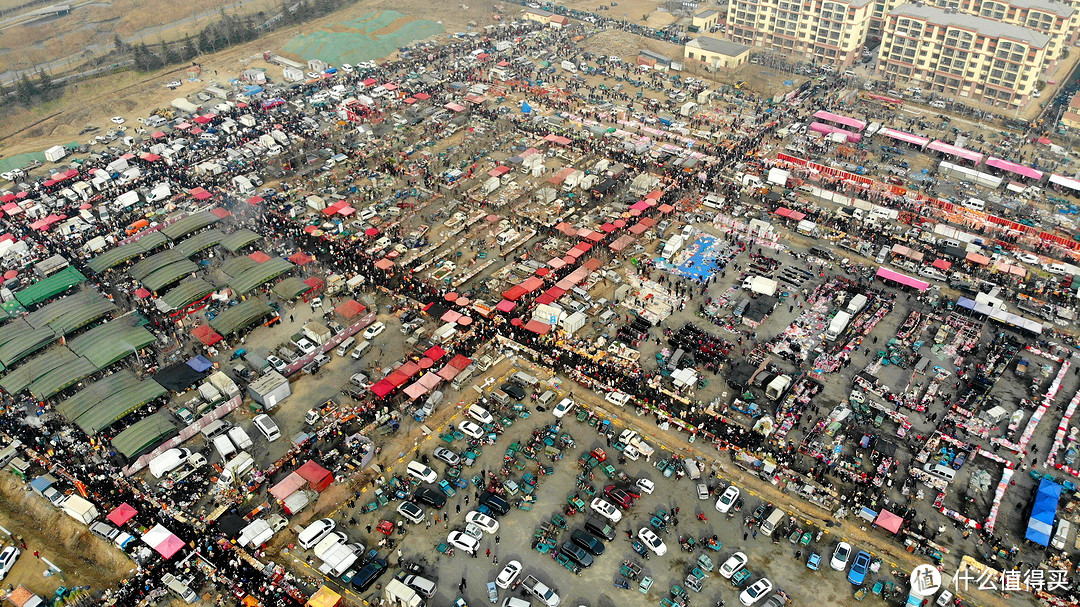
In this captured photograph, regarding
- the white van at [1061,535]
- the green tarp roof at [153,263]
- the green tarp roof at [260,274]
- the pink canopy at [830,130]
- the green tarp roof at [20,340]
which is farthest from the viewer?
the pink canopy at [830,130]

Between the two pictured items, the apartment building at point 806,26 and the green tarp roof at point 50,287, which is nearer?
the green tarp roof at point 50,287

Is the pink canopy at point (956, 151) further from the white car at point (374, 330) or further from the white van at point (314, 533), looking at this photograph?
the white van at point (314, 533)

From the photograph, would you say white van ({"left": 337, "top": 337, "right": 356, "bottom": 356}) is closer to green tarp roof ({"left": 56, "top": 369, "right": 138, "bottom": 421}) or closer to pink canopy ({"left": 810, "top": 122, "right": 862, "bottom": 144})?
green tarp roof ({"left": 56, "top": 369, "right": 138, "bottom": 421})

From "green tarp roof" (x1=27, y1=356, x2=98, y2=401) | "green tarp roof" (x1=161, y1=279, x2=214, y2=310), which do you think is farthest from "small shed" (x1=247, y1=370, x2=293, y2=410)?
"green tarp roof" (x1=161, y1=279, x2=214, y2=310)

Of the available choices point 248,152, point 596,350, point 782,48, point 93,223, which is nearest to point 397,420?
point 596,350

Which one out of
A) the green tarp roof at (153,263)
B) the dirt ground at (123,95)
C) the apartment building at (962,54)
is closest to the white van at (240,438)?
the green tarp roof at (153,263)

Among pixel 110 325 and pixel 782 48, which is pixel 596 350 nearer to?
pixel 110 325
